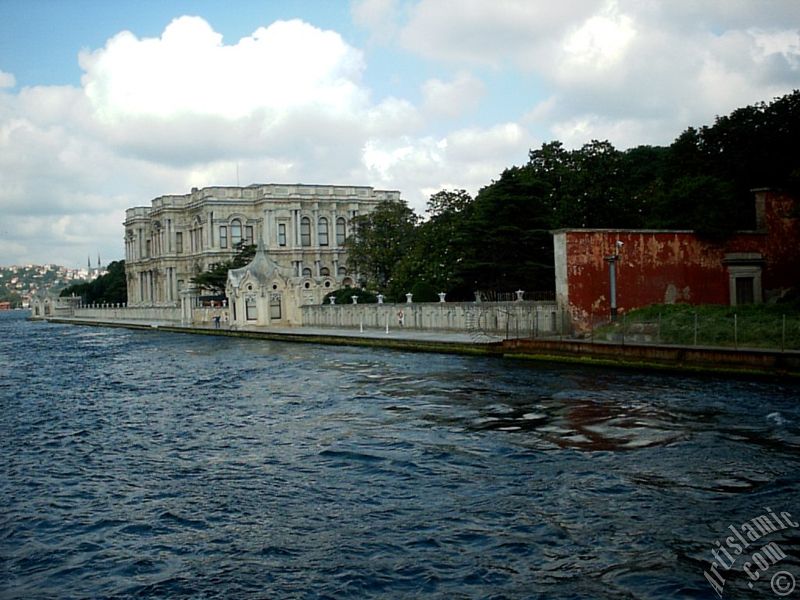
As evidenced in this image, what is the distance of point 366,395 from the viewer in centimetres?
2097

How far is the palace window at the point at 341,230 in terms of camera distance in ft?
277

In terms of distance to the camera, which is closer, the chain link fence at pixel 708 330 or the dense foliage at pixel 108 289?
the chain link fence at pixel 708 330

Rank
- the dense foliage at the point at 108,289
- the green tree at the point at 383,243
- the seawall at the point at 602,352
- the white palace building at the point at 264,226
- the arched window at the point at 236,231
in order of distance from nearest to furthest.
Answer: the seawall at the point at 602,352, the green tree at the point at 383,243, the white palace building at the point at 264,226, the arched window at the point at 236,231, the dense foliage at the point at 108,289

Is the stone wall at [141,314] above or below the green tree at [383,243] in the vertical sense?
below

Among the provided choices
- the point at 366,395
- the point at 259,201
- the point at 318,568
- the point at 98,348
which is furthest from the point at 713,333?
the point at 259,201

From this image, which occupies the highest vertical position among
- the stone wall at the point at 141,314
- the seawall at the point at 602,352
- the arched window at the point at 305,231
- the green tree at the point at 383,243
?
the arched window at the point at 305,231

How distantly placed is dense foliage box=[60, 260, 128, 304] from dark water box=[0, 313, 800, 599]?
92771 millimetres

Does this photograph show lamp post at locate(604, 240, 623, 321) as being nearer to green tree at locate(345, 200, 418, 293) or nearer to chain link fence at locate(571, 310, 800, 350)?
chain link fence at locate(571, 310, 800, 350)

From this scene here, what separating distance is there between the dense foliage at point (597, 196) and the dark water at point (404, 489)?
1469cm

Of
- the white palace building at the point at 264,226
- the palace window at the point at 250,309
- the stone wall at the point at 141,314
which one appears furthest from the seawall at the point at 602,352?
the white palace building at the point at 264,226

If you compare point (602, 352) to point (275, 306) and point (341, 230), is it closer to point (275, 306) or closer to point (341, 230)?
point (275, 306)

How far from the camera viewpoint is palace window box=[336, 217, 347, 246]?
84.5 m

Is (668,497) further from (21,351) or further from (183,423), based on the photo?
(21,351)

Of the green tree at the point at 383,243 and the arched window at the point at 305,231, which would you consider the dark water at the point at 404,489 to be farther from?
the arched window at the point at 305,231
